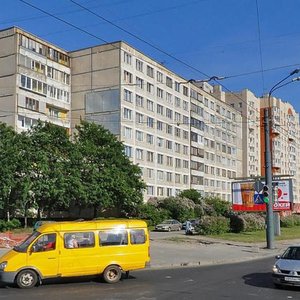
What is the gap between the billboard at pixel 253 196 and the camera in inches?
1694

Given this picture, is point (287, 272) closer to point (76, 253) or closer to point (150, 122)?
point (76, 253)

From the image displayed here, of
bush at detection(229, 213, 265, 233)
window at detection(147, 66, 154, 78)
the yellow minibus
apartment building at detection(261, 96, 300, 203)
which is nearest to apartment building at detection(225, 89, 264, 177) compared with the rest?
apartment building at detection(261, 96, 300, 203)

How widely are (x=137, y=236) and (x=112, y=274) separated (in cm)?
147

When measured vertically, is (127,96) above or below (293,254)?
above

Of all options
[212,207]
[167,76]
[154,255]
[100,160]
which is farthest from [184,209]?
[154,255]

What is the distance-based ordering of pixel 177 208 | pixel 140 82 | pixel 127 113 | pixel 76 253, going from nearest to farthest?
pixel 76 253 → pixel 177 208 → pixel 127 113 → pixel 140 82

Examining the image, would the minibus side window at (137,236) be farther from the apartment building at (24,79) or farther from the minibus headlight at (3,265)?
the apartment building at (24,79)

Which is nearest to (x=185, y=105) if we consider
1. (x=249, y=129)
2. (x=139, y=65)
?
(x=139, y=65)

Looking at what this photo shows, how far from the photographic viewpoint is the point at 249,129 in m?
120

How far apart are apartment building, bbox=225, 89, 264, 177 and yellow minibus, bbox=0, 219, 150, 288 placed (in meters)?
101

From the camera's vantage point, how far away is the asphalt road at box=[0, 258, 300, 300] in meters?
12.3

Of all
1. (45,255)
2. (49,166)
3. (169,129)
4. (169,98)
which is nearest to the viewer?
(45,255)

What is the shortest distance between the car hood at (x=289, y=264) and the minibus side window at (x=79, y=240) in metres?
5.37

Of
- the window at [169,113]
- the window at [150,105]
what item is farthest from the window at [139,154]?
the window at [169,113]
